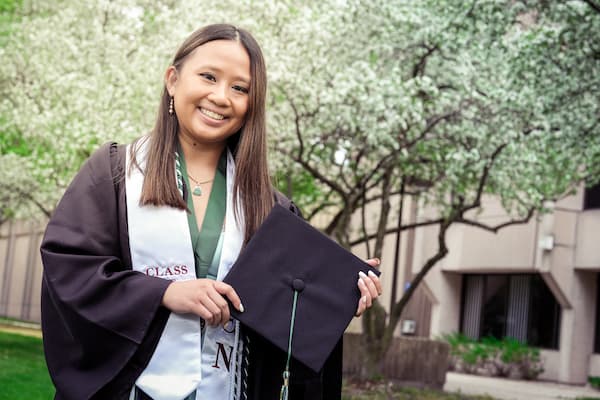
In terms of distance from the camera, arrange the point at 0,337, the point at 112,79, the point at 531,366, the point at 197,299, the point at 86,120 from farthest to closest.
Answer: the point at 531,366 < the point at 0,337 < the point at 112,79 < the point at 86,120 < the point at 197,299

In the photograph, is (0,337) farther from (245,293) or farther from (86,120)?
(245,293)

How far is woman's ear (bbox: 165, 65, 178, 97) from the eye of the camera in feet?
10.0

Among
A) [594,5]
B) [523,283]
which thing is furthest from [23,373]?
[523,283]

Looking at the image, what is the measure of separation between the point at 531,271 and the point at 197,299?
23.7 m

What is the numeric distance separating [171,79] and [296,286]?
0.79 m

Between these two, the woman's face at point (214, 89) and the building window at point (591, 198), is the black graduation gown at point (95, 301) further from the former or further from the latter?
the building window at point (591, 198)

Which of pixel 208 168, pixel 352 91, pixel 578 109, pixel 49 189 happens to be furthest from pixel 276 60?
pixel 208 168

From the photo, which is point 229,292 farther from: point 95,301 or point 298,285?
point 95,301

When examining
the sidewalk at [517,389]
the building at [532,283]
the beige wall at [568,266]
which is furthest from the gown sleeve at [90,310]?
the beige wall at [568,266]

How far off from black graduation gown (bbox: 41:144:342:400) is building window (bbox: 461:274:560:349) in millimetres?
23173

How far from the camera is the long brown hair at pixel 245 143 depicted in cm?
296

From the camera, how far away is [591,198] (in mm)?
23875

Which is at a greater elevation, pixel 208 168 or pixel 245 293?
pixel 208 168

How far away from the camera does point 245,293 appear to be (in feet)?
9.10
